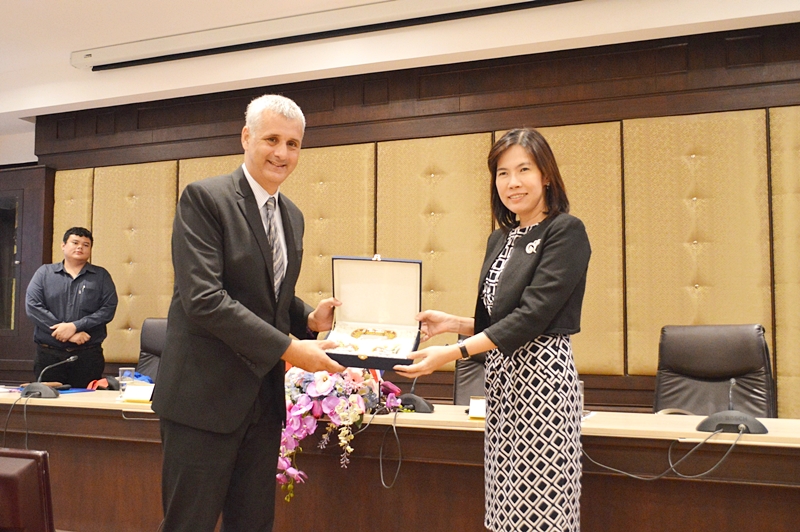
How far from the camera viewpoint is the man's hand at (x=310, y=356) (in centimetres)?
173

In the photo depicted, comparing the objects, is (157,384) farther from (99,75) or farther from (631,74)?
(99,75)

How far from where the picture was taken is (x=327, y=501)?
2359 mm

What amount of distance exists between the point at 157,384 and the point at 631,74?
139 inches

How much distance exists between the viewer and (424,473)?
2268 mm

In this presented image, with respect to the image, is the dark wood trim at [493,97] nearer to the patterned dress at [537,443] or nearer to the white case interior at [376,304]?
the white case interior at [376,304]

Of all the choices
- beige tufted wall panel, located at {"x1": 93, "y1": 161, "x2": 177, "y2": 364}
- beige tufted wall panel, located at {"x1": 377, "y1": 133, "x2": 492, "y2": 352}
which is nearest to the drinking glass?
beige tufted wall panel, located at {"x1": 377, "y1": 133, "x2": 492, "y2": 352}

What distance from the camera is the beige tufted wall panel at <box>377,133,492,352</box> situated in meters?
4.48

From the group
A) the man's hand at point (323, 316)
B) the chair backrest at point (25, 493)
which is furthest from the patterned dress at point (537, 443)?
the chair backrest at point (25, 493)

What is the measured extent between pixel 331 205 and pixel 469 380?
1.97 m

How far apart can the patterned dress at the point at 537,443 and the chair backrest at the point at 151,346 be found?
297 centimetres

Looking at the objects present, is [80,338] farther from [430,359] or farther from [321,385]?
[430,359]

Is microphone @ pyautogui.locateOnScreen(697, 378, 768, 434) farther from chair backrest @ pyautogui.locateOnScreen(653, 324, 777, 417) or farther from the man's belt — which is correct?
the man's belt

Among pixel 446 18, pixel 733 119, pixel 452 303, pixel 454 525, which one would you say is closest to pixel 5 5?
pixel 446 18

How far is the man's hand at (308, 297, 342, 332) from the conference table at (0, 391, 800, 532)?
18.0 inches
